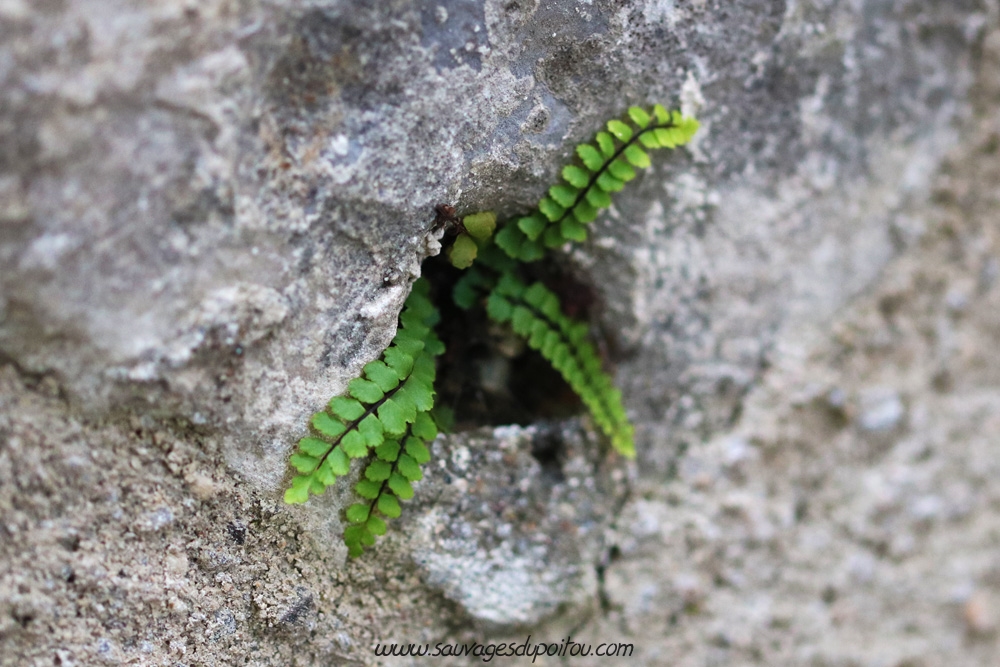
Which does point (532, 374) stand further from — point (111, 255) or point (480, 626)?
point (111, 255)

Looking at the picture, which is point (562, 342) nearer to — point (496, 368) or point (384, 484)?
point (496, 368)

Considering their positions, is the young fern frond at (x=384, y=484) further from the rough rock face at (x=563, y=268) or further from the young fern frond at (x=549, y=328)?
the young fern frond at (x=549, y=328)

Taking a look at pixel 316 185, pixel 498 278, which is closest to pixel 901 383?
pixel 498 278

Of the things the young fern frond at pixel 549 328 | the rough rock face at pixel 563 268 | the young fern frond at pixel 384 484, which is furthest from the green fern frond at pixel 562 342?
the young fern frond at pixel 384 484

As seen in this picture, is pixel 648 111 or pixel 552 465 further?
pixel 552 465

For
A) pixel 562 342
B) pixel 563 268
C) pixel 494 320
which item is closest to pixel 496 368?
pixel 494 320

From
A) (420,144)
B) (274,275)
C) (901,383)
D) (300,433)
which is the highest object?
(901,383)

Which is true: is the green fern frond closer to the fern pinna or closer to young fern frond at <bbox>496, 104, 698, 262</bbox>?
the fern pinna
